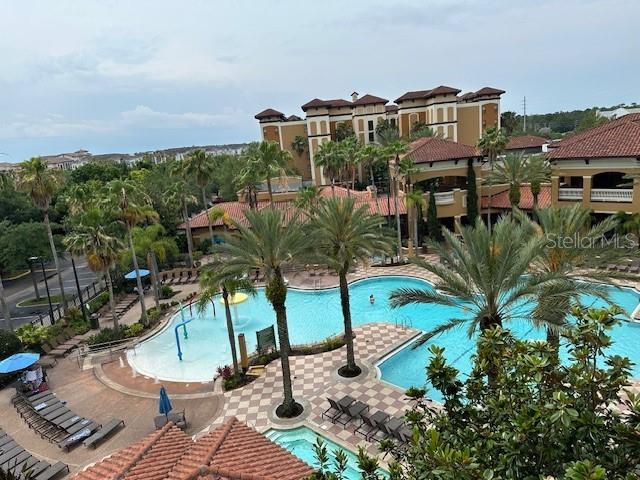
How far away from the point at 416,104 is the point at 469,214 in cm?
3814

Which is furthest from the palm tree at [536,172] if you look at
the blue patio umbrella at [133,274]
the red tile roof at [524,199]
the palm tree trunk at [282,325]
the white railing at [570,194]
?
the blue patio umbrella at [133,274]

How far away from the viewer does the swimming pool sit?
20.0 m

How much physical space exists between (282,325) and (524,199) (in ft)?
102

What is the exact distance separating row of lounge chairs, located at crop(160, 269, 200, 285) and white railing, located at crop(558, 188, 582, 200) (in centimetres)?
3059

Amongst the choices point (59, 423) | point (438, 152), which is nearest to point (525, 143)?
point (438, 152)

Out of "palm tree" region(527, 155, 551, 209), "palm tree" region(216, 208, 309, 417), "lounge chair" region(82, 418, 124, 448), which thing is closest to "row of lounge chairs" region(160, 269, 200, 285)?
"lounge chair" region(82, 418, 124, 448)

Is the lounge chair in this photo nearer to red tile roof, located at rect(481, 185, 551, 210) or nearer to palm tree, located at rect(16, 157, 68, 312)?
palm tree, located at rect(16, 157, 68, 312)

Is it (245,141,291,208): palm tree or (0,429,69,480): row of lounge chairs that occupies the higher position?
(245,141,291,208): palm tree

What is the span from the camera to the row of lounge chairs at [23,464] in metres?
13.0

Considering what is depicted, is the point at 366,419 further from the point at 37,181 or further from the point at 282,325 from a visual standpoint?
the point at 37,181

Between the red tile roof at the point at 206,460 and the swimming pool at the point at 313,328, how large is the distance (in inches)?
347

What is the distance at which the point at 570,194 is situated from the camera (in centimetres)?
3316

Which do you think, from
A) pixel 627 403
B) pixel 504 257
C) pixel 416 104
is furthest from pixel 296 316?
pixel 416 104

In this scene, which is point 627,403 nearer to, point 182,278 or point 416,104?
point 182,278
